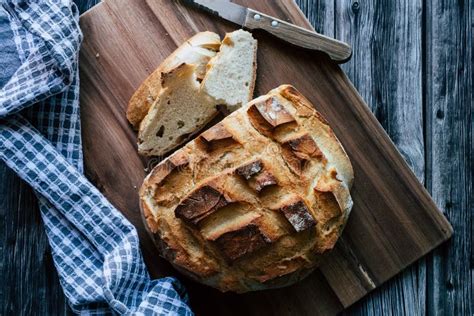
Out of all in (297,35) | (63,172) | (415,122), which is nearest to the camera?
(63,172)


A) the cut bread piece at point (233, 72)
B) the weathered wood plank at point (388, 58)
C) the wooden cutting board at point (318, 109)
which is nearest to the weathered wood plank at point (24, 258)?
the wooden cutting board at point (318, 109)

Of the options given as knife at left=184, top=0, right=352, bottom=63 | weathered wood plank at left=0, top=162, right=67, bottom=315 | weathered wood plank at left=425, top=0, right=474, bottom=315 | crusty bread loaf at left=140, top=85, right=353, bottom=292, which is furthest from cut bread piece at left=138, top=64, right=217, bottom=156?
weathered wood plank at left=425, top=0, right=474, bottom=315

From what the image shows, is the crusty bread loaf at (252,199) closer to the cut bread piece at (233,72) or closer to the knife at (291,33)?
the cut bread piece at (233,72)

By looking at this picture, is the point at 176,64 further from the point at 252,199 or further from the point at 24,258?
the point at 24,258

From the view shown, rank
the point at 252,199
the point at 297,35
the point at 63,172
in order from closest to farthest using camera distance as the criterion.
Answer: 1. the point at 252,199
2. the point at 63,172
3. the point at 297,35

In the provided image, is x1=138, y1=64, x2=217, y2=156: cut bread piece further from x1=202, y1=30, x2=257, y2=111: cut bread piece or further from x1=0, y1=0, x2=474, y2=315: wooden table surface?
x1=0, y1=0, x2=474, y2=315: wooden table surface

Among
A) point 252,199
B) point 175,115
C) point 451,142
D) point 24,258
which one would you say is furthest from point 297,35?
point 24,258

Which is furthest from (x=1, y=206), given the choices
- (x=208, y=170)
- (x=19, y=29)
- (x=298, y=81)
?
(x=298, y=81)
